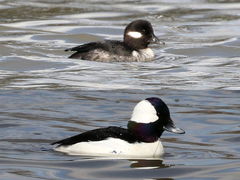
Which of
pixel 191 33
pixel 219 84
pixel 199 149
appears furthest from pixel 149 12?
pixel 199 149

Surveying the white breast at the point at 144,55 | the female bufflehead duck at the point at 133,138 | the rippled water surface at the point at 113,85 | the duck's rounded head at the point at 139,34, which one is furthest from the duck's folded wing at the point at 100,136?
the duck's rounded head at the point at 139,34

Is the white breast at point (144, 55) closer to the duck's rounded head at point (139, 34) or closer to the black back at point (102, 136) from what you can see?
the duck's rounded head at point (139, 34)

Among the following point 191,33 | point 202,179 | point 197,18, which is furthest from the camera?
point 197,18

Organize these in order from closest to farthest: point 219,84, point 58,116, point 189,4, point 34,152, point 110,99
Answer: point 34,152
point 58,116
point 110,99
point 219,84
point 189,4

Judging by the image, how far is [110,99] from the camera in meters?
13.9

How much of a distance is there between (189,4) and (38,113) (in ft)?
43.7

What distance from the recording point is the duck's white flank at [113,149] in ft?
32.8

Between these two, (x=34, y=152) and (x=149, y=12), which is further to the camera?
(x=149, y=12)

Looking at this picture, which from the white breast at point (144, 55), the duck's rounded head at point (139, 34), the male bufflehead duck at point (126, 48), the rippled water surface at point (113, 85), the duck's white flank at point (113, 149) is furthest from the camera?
the duck's rounded head at point (139, 34)

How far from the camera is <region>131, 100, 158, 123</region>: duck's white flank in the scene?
33.0ft

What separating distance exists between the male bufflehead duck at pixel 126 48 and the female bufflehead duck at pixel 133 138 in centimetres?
796

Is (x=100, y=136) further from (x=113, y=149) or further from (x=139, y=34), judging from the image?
(x=139, y=34)

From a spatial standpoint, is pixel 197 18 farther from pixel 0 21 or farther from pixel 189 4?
pixel 0 21

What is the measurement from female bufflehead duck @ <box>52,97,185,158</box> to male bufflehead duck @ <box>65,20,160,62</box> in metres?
7.96
